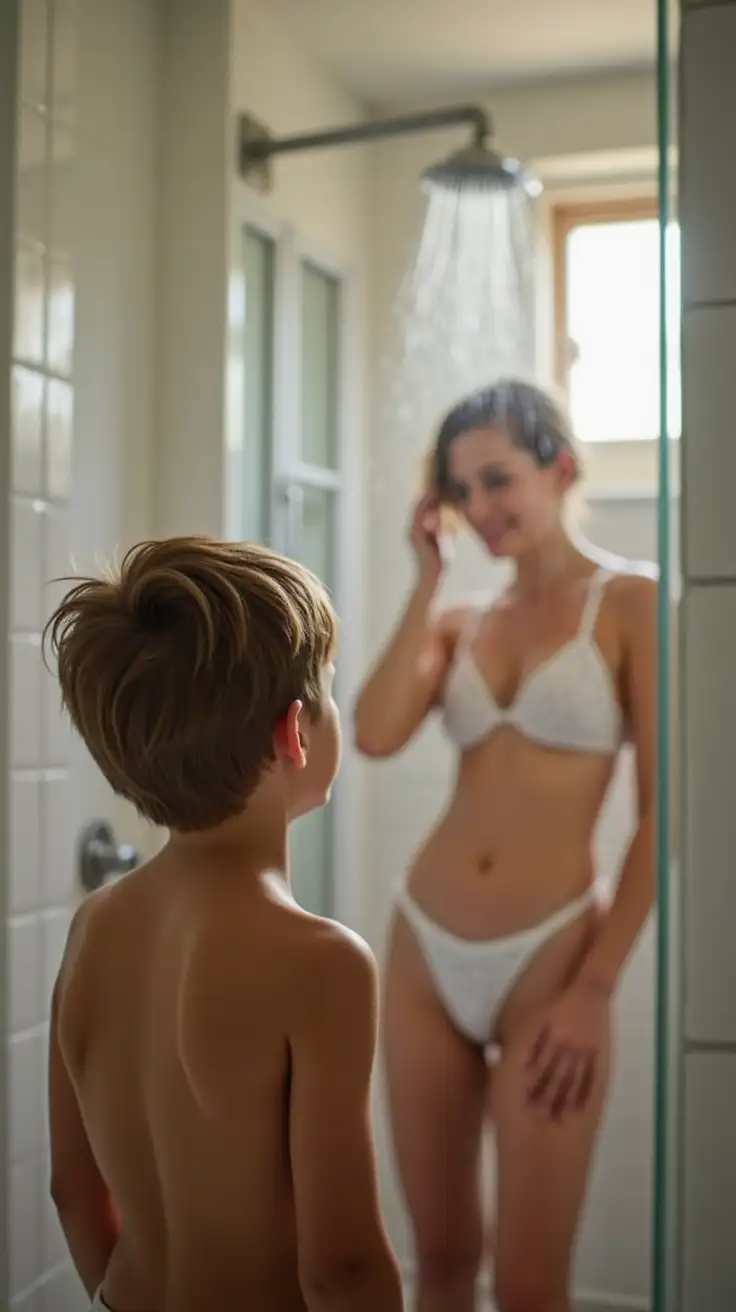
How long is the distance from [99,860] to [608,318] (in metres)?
0.61

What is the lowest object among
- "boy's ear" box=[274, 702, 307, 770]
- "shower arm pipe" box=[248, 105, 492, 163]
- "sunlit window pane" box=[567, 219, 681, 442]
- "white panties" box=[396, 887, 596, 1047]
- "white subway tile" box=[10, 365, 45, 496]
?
"white panties" box=[396, 887, 596, 1047]

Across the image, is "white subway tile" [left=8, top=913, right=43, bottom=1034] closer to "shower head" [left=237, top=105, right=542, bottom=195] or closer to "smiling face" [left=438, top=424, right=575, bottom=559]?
"smiling face" [left=438, top=424, right=575, bottom=559]

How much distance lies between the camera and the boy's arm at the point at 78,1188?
2.89 ft

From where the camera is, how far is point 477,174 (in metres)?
1.21

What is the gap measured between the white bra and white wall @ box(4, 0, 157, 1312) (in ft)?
1.06

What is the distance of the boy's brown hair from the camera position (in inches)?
29.2

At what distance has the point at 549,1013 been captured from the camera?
44.9 inches

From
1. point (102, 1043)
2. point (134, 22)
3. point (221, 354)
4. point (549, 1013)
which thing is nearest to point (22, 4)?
point (134, 22)

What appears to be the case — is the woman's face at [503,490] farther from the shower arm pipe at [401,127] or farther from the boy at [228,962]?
the boy at [228,962]

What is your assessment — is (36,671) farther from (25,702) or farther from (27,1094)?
(27,1094)

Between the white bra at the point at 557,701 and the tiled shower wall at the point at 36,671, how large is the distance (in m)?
0.33

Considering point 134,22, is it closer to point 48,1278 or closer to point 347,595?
point 347,595

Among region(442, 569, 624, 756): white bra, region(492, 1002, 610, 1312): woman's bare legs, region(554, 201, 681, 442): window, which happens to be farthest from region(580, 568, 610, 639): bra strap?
region(492, 1002, 610, 1312): woman's bare legs

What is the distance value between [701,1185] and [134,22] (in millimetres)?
1059
